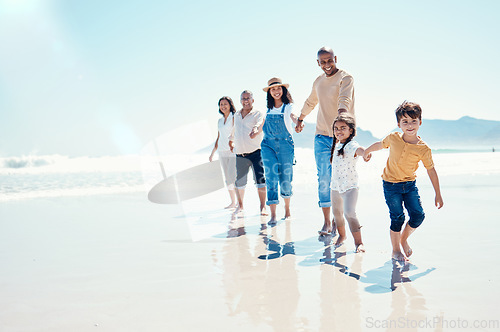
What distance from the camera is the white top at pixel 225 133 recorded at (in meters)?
6.86

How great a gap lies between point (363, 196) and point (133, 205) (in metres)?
4.69

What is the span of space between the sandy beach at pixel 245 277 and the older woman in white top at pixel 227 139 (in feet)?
5.20

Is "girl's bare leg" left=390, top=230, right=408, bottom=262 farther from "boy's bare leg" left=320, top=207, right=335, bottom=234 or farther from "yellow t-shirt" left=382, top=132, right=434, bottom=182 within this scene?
"boy's bare leg" left=320, top=207, right=335, bottom=234

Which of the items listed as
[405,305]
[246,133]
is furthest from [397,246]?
[246,133]

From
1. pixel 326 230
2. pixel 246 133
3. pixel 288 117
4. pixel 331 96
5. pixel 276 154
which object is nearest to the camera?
pixel 331 96

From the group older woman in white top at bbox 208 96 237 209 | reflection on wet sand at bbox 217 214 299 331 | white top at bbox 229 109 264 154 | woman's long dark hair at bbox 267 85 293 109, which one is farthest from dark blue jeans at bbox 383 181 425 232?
older woman in white top at bbox 208 96 237 209

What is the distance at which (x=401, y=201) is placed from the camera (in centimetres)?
329

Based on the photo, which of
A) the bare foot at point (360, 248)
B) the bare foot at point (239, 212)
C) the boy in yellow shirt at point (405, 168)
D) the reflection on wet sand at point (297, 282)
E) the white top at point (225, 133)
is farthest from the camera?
the white top at point (225, 133)

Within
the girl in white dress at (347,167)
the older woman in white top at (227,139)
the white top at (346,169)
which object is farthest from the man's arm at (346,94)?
the older woman in white top at (227,139)

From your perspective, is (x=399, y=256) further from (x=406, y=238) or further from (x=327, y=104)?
(x=327, y=104)

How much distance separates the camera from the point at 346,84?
4070 mm

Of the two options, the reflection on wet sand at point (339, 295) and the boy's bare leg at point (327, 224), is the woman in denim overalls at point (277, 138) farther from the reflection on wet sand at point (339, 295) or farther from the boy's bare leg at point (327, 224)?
the reflection on wet sand at point (339, 295)

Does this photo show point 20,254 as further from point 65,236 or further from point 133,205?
point 133,205

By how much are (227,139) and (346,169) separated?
11.7 ft
